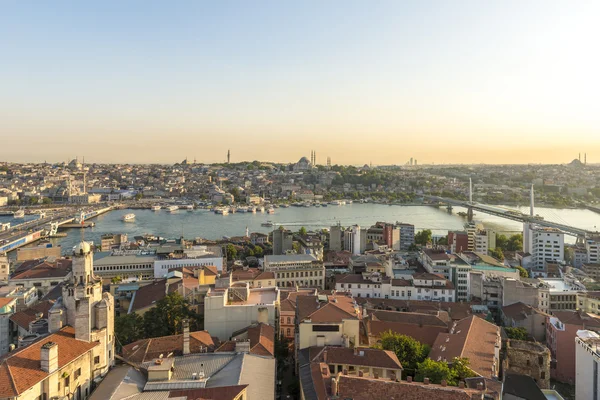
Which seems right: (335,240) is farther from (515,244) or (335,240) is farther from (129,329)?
(129,329)

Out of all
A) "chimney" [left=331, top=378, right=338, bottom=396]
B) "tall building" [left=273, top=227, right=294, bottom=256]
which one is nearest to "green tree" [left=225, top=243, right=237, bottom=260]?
"tall building" [left=273, top=227, right=294, bottom=256]

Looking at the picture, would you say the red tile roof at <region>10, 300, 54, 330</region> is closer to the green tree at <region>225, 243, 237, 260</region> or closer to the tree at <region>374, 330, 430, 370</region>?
the tree at <region>374, 330, 430, 370</region>

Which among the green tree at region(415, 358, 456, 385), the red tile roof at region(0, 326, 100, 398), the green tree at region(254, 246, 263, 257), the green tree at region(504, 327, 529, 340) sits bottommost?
the green tree at region(254, 246, 263, 257)

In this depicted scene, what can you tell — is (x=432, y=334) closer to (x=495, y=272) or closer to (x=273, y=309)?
(x=273, y=309)

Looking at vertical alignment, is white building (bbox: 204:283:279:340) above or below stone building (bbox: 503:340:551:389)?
above

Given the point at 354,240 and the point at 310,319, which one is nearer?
the point at 310,319

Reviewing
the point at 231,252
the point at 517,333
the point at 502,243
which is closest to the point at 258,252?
the point at 231,252
